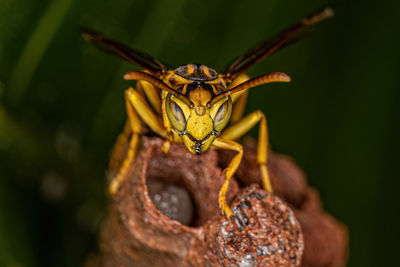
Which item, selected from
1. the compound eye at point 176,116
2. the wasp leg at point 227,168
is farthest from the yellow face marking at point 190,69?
the wasp leg at point 227,168

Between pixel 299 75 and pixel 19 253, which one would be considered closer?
pixel 19 253

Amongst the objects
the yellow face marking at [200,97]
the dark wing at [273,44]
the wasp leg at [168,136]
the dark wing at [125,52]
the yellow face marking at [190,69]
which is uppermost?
the dark wing at [273,44]

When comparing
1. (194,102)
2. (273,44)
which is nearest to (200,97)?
(194,102)

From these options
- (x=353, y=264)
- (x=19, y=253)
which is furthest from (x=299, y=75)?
(x=19, y=253)

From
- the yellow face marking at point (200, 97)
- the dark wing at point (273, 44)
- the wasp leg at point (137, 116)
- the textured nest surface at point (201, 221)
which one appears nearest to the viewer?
the textured nest surface at point (201, 221)

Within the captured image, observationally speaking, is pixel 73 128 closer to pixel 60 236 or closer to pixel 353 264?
pixel 60 236

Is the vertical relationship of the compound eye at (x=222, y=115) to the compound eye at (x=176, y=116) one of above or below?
above

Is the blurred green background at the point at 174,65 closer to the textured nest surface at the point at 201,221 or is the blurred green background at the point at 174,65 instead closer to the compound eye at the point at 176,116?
the textured nest surface at the point at 201,221

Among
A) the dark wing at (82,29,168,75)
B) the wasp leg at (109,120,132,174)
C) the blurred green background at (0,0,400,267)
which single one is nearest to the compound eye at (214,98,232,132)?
the dark wing at (82,29,168,75)

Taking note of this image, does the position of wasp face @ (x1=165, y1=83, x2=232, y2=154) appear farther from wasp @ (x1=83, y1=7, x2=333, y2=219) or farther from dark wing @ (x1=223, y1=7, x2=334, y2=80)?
dark wing @ (x1=223, y1=7, x2=334, y2=80)
